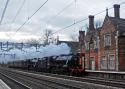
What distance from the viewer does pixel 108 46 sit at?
177 feet

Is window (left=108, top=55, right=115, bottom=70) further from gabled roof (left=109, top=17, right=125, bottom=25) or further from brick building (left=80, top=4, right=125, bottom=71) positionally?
gabled roof (left=109, top=17, right=125, bottom=25)

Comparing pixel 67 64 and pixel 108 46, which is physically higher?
pixel 108 46

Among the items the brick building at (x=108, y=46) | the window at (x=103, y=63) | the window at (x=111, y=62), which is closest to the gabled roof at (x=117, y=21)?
the brick building at (x=108, y=46)

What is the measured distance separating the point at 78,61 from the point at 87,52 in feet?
67.0

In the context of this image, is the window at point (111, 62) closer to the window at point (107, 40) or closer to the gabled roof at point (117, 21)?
the window at point (107, 40)

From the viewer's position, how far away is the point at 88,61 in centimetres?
6088

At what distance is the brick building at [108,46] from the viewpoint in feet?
165

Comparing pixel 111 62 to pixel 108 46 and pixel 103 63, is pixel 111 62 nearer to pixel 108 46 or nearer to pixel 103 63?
pixel 103 63

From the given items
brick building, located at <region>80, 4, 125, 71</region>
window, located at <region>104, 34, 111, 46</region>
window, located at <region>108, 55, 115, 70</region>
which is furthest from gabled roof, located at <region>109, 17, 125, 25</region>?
window, located at <region>108, 55, 115, 70</region>

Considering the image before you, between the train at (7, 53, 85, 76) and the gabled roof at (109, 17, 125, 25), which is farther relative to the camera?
the gabled roof at (109, 17, 125, 25)

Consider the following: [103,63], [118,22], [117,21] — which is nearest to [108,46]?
[103,63]

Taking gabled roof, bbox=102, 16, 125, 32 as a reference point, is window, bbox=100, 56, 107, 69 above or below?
below

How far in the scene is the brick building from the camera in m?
50.4

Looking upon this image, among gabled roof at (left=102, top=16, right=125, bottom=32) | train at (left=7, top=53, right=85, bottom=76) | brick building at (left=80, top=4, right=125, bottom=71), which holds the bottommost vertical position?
train at (left=7, top=53, right=85, bottom=76)
